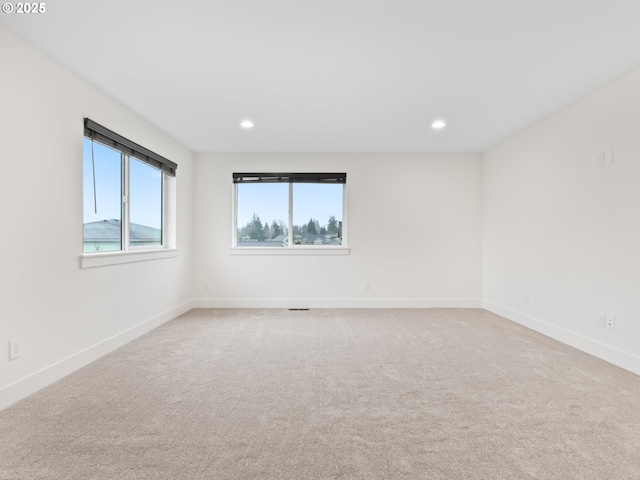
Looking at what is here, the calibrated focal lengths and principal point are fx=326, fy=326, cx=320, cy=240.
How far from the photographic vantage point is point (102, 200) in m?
3.12

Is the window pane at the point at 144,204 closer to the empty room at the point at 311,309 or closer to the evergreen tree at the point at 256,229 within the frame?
the empty room at the point at 311,309

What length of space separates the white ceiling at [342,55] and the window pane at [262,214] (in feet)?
5.25

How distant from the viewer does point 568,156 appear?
3352 millimetres

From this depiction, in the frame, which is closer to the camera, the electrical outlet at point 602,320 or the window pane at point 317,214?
the electrical outlet at point 602,320

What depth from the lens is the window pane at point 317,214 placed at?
5207mm

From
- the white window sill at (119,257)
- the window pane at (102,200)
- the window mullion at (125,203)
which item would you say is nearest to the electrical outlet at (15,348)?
the white window sill at (119,257)

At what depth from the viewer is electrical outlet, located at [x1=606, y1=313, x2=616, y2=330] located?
2820 millimetres

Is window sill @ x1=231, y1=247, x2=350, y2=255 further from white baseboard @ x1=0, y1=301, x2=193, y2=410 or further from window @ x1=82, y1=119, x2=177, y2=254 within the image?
white baseboard @ x1=0, y1=301, x2=193, y2=410

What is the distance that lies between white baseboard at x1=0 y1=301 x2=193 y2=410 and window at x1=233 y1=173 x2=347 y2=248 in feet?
6.51

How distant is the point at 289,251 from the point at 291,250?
0.04 metres

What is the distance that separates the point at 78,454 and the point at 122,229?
237 cm

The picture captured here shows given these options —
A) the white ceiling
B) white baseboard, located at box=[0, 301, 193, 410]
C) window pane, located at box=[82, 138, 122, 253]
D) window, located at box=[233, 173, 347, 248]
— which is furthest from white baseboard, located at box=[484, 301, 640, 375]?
window pane, located at box=[82, 138, 122, 253]

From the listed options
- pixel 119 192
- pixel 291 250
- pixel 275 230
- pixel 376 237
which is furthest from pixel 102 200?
pixel 376 237

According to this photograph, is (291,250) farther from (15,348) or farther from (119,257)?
(15,348)
